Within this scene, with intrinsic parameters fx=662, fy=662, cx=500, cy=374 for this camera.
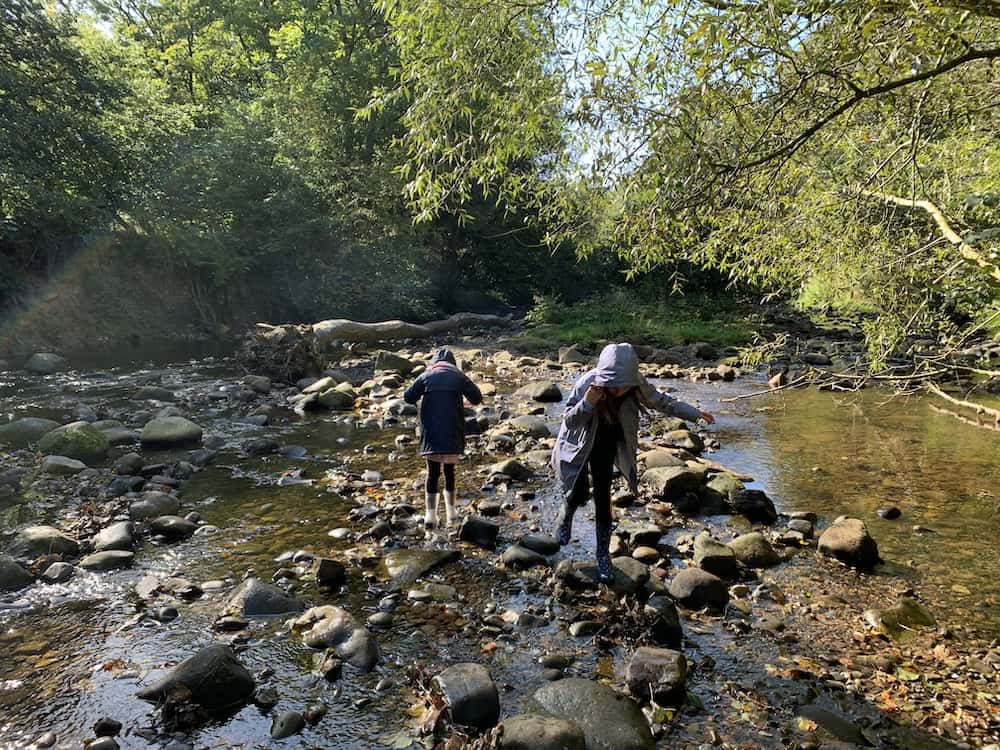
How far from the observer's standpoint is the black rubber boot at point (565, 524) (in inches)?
Result: 262

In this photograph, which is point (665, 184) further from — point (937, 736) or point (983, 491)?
point (983, 491)

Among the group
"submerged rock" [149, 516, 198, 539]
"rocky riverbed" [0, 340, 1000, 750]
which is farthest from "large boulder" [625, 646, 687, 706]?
"submerged rock" [149, 516, 198, 539]

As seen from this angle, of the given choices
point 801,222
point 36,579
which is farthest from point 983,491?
point 36,579

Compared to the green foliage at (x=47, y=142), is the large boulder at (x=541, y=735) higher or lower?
lower

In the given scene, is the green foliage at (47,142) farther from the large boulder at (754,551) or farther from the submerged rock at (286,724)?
the large boulder at (754,551)

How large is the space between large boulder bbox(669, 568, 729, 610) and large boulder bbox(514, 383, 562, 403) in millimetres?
9163

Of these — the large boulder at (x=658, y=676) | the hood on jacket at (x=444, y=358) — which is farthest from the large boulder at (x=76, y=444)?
the large boulder at (x=658, y=676)

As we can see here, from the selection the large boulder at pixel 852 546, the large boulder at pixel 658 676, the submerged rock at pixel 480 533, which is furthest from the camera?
the submerged rock at pixel 480 533

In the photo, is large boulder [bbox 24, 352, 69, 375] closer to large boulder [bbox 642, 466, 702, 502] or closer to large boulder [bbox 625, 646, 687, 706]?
large boulder [bbox 642, 466, 702, 502]

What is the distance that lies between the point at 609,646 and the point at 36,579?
17.4 ft

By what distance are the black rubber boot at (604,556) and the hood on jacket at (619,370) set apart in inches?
56.7

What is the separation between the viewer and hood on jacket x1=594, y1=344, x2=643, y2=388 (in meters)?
5.66

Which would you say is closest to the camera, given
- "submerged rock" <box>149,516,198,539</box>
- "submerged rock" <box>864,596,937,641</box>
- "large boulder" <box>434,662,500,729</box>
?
"large boulder" <box>434,662,500,729</box>

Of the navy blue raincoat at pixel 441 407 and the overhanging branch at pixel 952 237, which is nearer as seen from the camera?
the overhanging branch at pixel 952 237
